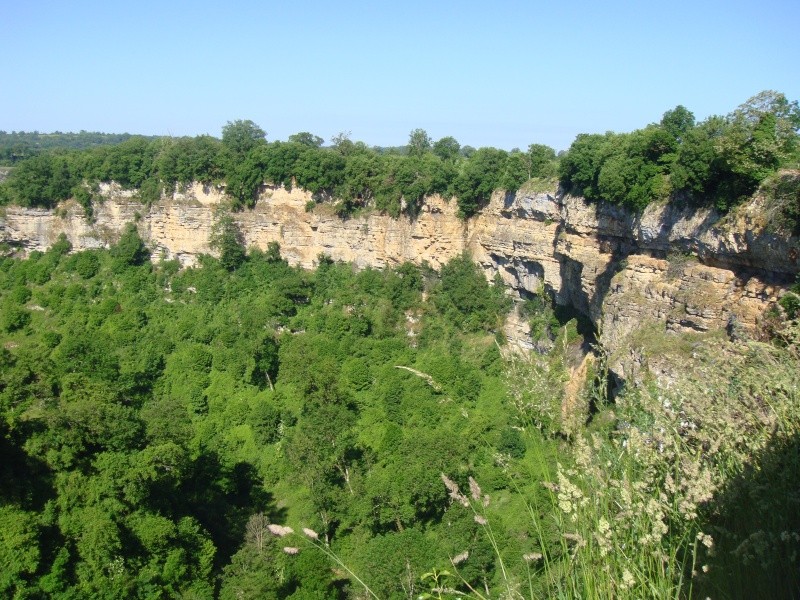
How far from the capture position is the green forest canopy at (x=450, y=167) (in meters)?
12.2

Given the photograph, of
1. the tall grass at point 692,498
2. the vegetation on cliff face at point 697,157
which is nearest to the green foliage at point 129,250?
the vegetation on cliff face at point 697,157

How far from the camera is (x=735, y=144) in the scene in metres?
12.0

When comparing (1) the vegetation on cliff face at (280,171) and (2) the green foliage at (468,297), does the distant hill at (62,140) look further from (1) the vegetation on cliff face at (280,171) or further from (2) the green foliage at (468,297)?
(2) the green foliage at (468,297)

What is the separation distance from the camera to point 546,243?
64.4ft

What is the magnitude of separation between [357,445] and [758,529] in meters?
14.1

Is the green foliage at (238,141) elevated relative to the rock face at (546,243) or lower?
elevated

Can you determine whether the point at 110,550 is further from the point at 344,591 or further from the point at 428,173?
the point at 428,173

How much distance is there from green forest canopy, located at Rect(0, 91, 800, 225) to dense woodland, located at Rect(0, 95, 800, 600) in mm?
105

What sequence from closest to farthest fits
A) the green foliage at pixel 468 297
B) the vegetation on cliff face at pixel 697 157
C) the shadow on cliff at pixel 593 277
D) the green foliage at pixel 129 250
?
the vegetation on cliff face at pixel 697 157 < the shadow on cliff at pixel 593 277 < the green foliage at pixel 468 297 < the green foliage at pixel 129 250

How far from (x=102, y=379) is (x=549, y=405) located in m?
19.3

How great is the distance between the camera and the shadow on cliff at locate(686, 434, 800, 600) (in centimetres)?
286

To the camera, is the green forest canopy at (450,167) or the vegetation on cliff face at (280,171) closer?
the green forest canopy at (450,167)

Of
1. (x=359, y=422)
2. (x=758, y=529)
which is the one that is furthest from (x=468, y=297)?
(x=758, y=529)

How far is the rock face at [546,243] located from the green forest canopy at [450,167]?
0.49 m
